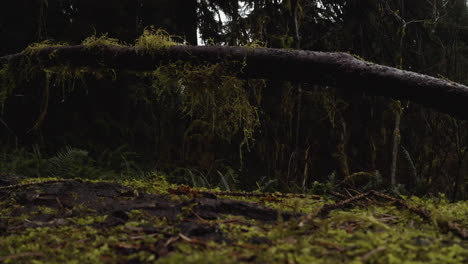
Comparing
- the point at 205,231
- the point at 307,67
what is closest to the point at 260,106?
the point at 307,67

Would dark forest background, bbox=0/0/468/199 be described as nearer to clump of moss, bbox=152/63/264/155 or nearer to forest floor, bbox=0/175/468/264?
clump of moss, bbox=152/63/264/155

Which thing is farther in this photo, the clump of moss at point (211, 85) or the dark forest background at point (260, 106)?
the dark forest background at point (260, 106)

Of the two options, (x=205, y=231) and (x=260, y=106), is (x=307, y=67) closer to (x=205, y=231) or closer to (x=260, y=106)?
(x=205, y=231)

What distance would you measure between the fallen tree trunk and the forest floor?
713 millimetres

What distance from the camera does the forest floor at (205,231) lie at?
124 cm

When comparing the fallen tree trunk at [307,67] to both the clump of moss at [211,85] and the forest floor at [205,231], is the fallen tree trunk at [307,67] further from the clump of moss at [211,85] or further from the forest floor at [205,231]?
the forest floor at [205,231]

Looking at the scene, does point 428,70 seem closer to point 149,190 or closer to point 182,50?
point 182,50

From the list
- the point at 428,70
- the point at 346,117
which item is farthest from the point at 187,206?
the point at 428,70

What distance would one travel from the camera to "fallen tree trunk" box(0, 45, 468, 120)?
2.29m

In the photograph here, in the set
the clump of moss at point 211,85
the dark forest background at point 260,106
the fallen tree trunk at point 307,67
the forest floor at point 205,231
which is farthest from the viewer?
the dark forest background at point 260,106

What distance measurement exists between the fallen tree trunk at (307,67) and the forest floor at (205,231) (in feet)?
2.34

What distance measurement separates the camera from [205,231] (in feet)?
4.94

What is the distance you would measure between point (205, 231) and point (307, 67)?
145 centimetres

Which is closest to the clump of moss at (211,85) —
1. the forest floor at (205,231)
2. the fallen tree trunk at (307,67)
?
the fallen tree trunk at (307,67)
